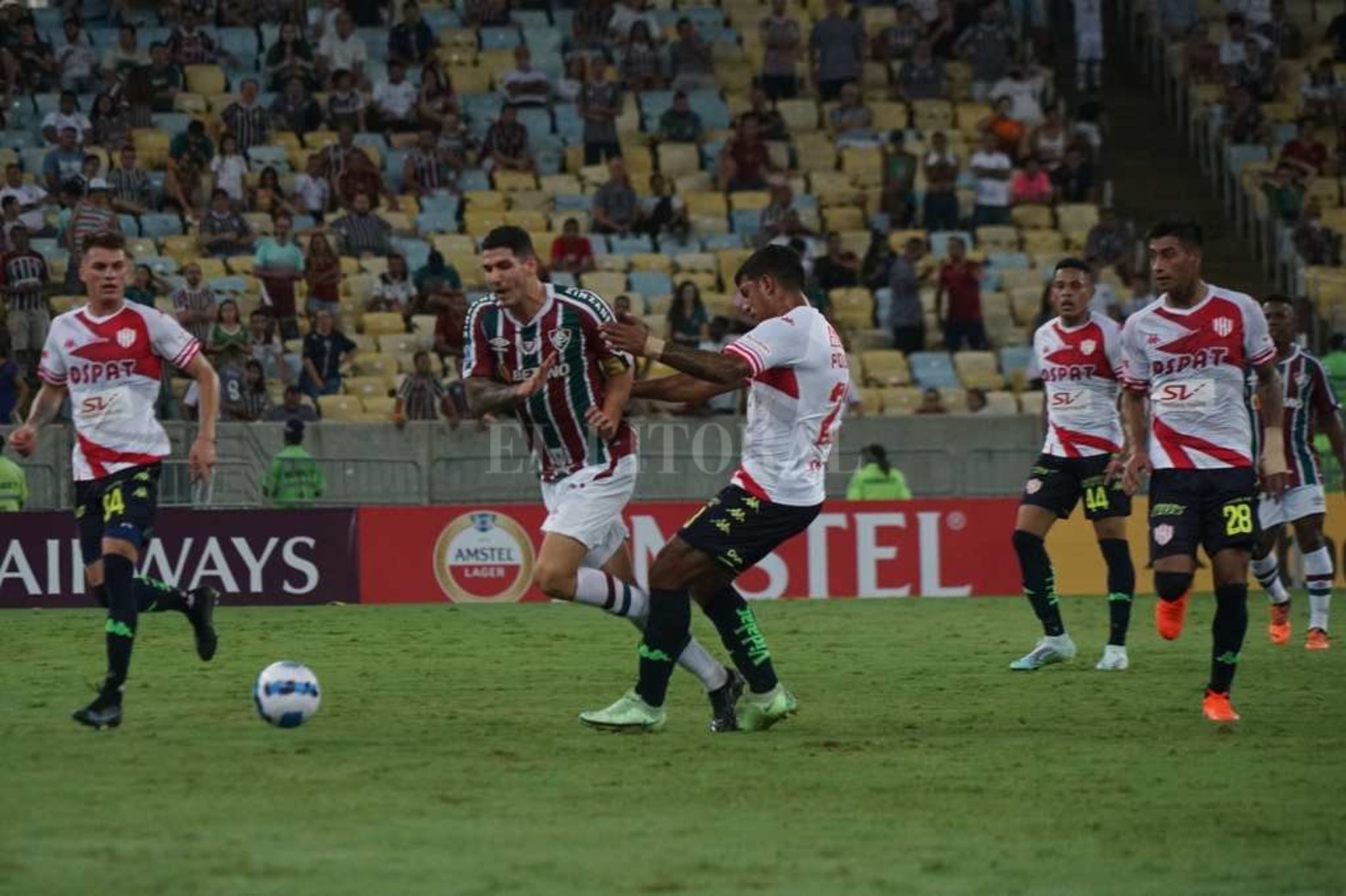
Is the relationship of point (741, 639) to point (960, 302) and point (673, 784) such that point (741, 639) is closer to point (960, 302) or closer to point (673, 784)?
point (673, 784)

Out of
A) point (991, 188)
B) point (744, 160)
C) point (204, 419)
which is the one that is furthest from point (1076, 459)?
point (744, 160)

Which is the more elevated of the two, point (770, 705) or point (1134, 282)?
point (1134, 282)

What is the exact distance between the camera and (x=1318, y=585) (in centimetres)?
1716

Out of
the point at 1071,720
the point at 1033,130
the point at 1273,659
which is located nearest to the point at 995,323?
the point at 1033,130

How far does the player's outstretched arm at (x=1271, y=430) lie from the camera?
11.8 meters

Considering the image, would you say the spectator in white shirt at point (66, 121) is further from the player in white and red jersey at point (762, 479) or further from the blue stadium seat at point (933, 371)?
the player in white and red jersey at point (762, 479)

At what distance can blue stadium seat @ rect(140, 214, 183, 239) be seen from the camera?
27.7 metres

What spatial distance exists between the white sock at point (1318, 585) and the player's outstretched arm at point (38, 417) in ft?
30.6

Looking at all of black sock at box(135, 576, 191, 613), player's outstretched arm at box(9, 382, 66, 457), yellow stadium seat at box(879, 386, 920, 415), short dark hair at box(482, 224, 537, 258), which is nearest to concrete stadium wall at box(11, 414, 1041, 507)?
yellow stadium seat at box(879, 386, 920, 415)

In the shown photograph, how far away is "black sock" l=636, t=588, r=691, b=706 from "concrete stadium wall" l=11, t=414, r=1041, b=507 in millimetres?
13237

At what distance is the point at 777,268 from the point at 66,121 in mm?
18904

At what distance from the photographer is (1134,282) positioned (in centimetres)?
2822

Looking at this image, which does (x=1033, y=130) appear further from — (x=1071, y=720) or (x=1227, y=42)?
(x=1071, y=720)

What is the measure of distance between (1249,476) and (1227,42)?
23342 millimetres
